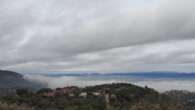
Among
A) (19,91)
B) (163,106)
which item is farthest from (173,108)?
(19,91)

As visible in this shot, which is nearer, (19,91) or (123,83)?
(19,91)

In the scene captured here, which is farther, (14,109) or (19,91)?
(19,91)

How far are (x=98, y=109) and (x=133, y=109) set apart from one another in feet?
27.4

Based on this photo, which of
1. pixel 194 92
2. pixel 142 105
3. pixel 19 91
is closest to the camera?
pixel 142 105

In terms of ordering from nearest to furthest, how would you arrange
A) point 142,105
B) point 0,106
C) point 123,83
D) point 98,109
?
point 0,106 → point 142,105 → point 98,109 → point 123,83

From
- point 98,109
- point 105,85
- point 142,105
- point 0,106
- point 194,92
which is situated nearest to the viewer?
point 0,106

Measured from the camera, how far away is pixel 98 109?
1182 inches

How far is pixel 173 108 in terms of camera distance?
74.3ft

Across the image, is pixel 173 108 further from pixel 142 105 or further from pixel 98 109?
pixel 98 109

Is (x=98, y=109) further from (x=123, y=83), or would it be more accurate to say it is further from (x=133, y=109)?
(x=123, y=83)

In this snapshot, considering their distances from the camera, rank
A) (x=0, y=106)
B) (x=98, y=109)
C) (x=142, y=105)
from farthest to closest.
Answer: (x=98, y=109)
(x=142, y=105)
(x=0, y=106)

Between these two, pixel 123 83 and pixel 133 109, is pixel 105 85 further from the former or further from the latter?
pixel 133 109

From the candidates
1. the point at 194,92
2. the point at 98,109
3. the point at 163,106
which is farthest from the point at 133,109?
the point at 194,92

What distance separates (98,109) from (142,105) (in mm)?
8050
